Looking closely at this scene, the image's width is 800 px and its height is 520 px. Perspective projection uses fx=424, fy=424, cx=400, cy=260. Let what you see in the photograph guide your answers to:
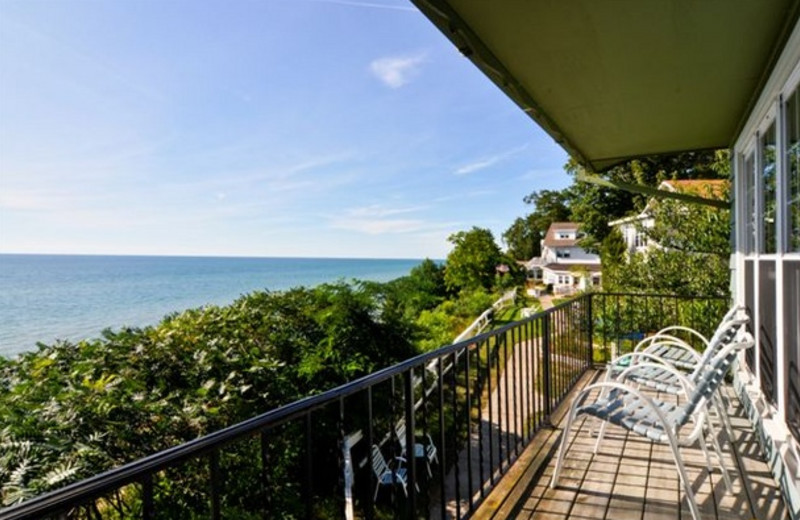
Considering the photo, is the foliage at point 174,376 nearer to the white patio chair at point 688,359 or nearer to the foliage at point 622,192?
the white patio chair at point 688,359

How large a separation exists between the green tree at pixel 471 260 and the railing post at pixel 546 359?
22.9m

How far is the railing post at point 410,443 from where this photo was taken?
1.52 m

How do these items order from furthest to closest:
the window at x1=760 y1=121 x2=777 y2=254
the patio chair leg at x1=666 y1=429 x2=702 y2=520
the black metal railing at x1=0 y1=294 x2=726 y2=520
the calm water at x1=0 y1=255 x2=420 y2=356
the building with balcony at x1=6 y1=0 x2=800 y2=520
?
the calm water at x1=0 y1=255 x2=420 y2=356, the window at x1=760 y1=121 x2=777 y2=254, the patio chair leg at x1=666 y1=429 x2=702 y2=520, the building with balcony at x1=6 y1=0 x2=800 y2=520, the black metal railing at x1=0 y1=294 x2=726 y2=520

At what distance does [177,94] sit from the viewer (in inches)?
521

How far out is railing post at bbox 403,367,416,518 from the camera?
4.99 ft

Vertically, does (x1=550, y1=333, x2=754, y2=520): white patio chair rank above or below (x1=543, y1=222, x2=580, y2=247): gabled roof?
below

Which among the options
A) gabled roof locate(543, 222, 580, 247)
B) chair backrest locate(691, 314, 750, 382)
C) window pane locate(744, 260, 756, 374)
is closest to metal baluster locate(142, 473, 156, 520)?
chair backrest locate(691, 314, 750, 382)

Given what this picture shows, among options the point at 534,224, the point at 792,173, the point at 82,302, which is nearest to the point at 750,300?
the point at 792,173

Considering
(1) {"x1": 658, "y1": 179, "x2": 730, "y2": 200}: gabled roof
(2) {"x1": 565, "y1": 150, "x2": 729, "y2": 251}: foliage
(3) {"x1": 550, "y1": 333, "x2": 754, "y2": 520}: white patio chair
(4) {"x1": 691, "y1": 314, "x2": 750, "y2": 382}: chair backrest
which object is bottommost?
(3) {"x1": 550, "y1": 333, "x2": 754, "y2": 520}: white patio chair

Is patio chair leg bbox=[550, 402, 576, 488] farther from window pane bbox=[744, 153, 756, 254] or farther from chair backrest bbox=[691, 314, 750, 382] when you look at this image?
window pane bbox=[744, 153, 756, 254]

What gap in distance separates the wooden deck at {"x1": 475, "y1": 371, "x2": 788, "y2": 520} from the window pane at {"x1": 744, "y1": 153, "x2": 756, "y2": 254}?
4.40ft

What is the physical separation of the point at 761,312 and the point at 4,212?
1654 inches

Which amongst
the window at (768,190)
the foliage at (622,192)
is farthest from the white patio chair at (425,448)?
the foliage at (622,192)

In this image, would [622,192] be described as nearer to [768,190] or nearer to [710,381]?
[768,190]
